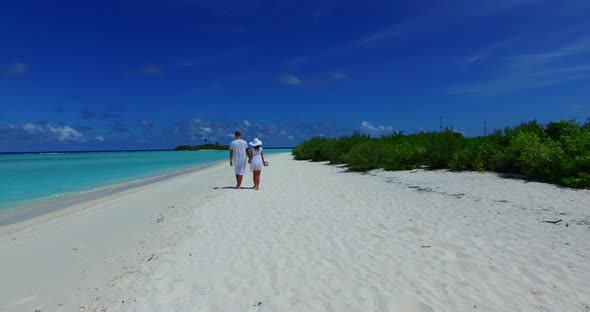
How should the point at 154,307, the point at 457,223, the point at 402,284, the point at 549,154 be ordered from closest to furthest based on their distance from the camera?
the point at 154,307, the point at 402,284, the point at 457,223, the point at 549,154

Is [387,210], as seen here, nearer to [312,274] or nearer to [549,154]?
[312,274]

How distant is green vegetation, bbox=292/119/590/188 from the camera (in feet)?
30.9

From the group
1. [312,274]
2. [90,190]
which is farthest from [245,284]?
[90,190]

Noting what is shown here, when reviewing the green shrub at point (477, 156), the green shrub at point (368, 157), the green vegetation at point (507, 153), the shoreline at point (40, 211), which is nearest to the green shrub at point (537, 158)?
the green vegetation at point (507, 153)

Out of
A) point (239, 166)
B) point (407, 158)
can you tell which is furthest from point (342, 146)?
point (239, 166)

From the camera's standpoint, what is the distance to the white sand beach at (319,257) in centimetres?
352

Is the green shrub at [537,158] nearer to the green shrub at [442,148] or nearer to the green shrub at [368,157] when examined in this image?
the green shrub at [442,148]

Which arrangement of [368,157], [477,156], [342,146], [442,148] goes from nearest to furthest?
[477,156] < [442,148] < [368,157] < [342,146]

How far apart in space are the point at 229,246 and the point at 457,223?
12.7 feet

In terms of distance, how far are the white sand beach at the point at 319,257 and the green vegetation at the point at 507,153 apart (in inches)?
35.2

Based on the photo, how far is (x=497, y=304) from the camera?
3.23 m

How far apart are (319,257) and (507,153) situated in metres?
9.92

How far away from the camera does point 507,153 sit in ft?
38.9

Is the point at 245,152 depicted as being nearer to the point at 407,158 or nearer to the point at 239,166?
the point at 239,166
